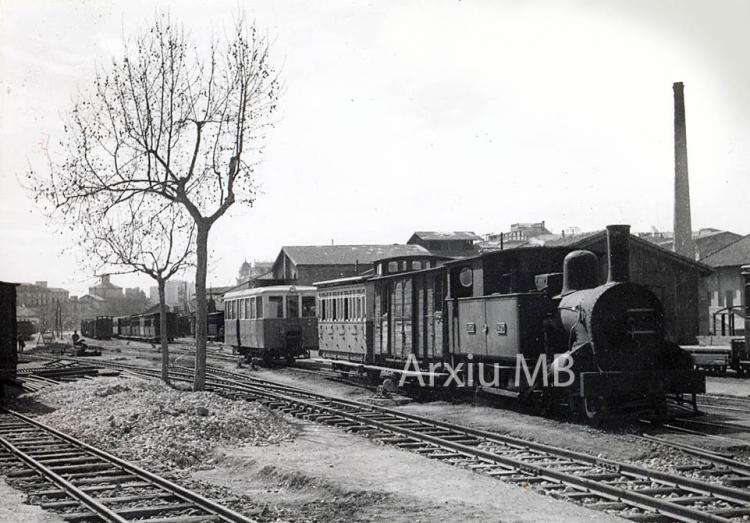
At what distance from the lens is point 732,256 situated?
41156 millimetres

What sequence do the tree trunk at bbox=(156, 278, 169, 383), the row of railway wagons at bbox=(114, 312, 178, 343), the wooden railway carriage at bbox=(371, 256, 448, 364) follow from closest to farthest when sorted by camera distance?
the wooden railway carriage at bbox=(371, 256, 448, 364), the tree trunk at bbox=(156, 278, 169, 383), the row of railway wagons at bbox=(114, 312, 178, 343)

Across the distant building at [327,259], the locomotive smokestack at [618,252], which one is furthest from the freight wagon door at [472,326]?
the distant building at [327,259]

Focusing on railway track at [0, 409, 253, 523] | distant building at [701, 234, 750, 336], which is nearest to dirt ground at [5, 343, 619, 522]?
railway track at [0, 409, 253, 523]

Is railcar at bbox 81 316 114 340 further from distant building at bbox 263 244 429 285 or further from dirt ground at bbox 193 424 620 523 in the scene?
dirt ground at bbox 193 424 620 523

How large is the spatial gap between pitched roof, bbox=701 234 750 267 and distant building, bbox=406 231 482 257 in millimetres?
25310

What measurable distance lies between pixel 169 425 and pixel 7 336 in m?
10.3

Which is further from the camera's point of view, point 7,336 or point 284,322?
point 284,322

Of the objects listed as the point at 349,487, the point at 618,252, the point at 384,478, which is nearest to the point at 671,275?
the point at 618,252

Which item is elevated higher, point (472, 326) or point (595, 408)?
point (472, 326)

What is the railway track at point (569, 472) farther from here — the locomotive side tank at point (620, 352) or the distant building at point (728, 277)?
the distant building at point (728, 277)

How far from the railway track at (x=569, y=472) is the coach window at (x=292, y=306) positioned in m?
13.4

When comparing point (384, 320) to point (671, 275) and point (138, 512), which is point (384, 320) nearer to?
point (138, 512)

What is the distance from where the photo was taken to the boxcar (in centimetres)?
1942

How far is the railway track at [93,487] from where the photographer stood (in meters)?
7.41
